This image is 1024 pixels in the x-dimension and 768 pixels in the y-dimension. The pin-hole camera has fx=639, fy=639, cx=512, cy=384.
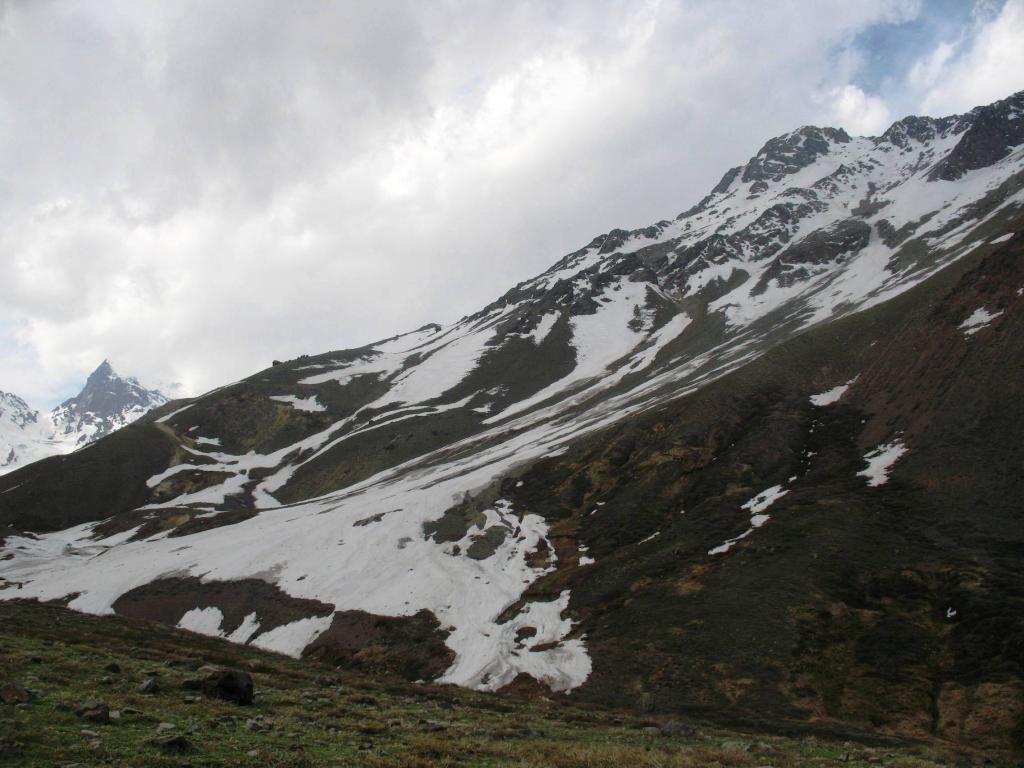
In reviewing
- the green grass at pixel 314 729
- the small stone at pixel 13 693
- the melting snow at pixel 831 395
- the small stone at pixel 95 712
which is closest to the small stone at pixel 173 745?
the green grass at pixel 314 729

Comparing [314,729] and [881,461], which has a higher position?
[314,729]

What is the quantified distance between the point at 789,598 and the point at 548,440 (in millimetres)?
62039

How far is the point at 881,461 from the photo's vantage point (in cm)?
5894

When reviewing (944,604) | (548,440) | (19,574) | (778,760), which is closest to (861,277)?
(548,440)

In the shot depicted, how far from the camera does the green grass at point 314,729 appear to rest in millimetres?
12945

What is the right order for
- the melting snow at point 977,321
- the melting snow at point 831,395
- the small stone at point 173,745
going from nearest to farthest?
the small stone at point 173,745 → the melting snow at point 977,321 → the melting snow at point 831,395

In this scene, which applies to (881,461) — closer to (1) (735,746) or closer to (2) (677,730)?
(2) (677,730)

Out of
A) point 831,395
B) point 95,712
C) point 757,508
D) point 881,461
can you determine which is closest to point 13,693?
point 95,712

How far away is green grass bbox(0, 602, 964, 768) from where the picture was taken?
1295cm

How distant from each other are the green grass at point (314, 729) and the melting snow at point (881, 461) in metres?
33.0

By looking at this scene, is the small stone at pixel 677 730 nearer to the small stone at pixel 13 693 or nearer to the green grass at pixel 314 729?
the green grass at pixel 314 729

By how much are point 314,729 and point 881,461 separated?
→ 189ft

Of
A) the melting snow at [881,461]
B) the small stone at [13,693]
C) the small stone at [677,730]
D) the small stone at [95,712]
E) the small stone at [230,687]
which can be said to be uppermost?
the small stone at [13,693]

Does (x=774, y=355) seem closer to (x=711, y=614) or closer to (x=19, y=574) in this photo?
(x=711, y=614)
